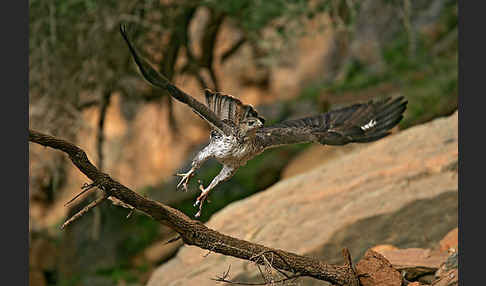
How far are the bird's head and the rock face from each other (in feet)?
5.60

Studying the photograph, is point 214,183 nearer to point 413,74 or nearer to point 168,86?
point 168,86

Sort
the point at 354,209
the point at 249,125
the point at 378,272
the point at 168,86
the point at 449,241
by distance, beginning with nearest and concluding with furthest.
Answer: the point at 168,86, the point at 249,125, the point at 378,272, the point at 449,241, the point at 354,209

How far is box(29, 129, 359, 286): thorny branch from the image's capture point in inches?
116

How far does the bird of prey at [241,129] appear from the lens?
281 centimetres

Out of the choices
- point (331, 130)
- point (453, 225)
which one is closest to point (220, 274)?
point (331, 130)

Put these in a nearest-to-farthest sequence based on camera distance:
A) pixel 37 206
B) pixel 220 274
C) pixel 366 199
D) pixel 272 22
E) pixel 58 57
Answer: pixel 220 274, pixel 366 199, pixel 58 57, pixel 272 22, pixel 37 206

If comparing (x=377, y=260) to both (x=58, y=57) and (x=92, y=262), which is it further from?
(x=92, y=262)

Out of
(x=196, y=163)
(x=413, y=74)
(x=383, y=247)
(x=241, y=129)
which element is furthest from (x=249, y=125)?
(x=413, y=74)

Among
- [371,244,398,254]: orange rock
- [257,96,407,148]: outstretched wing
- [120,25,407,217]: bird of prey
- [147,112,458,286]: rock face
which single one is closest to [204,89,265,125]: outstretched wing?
[120,25,407,217]: bird of prey

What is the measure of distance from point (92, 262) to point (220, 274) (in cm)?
555

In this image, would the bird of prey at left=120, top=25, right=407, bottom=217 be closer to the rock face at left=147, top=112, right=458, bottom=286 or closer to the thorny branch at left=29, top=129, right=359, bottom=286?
the thorny branch at left=29, top=129, right=359, bottom=286

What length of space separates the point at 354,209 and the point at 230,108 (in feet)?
8.02

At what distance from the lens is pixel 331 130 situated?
393 centimetres

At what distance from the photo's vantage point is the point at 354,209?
5227 millimetres
